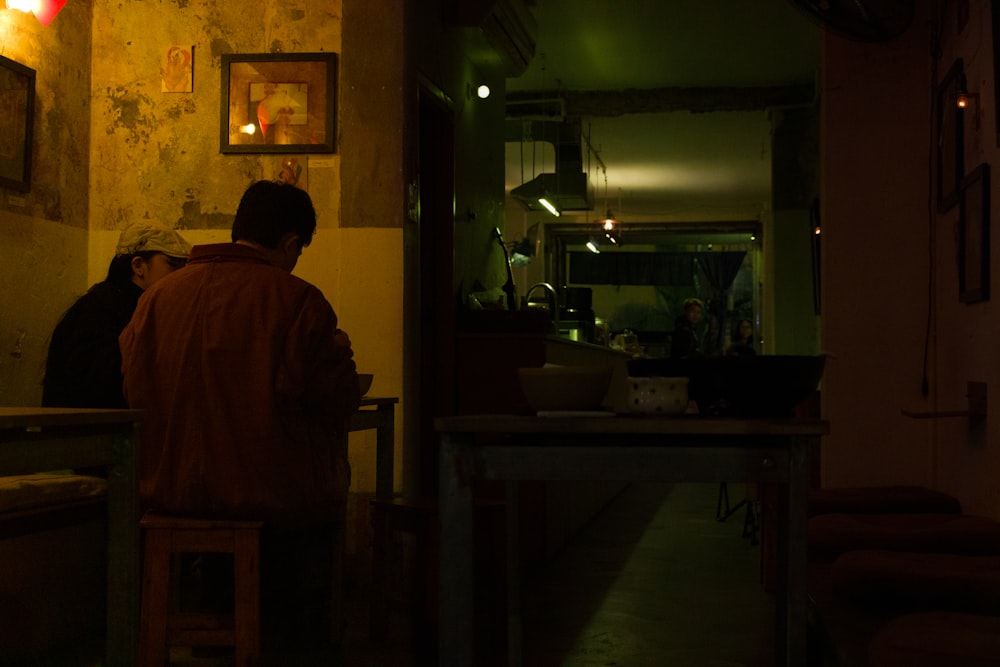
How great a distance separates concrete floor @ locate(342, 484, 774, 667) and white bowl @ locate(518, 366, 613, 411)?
1.70 m

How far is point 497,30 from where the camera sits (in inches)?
237

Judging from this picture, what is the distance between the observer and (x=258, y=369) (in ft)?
9.59

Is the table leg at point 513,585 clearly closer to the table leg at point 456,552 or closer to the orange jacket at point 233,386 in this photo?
the orange jacket at point 233,386

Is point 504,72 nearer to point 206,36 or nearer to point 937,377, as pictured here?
point 206,36

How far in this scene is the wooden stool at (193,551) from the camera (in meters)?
2.85

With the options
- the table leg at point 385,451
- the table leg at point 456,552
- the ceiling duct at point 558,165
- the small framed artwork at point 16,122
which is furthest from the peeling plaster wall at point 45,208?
the ceiling duct at point 558,165

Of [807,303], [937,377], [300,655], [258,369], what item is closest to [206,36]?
[258,369]

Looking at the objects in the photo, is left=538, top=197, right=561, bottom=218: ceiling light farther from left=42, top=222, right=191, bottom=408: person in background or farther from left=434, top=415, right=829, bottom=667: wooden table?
left=434, top=415, right=829, bottom=667: wooden table

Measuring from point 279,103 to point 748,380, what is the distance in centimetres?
312

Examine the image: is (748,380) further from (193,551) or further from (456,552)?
(193,551)

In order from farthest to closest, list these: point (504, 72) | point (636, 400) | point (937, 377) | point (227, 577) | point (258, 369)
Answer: point (504, 72)
point (937, 377)
point (227, 577)
point (258, 369)
point (636, 400)

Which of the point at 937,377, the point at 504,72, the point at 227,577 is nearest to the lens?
the point at 227,577

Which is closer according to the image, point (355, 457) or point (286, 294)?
point (286, 294)

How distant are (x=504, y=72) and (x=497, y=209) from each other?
0.89 m
